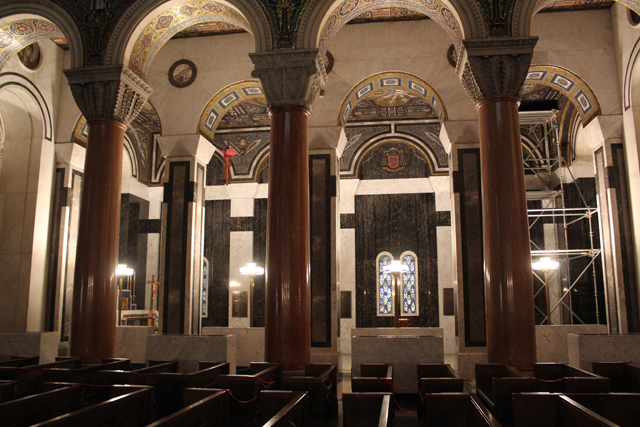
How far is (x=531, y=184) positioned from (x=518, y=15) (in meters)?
8.55

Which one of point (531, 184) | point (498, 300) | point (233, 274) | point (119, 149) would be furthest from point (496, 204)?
point (233, 274)

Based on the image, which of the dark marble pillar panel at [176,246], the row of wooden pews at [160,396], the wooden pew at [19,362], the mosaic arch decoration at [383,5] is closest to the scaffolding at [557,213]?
the mosaic arch decoration at [383,5]

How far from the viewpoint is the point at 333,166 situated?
10.9 metres

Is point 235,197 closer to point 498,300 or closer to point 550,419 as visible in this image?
point 498,300

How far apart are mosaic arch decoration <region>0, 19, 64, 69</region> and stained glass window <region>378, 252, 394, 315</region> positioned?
37.0 ft

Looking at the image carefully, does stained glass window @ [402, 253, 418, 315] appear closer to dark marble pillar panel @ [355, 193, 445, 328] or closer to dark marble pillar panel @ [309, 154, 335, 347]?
dark marble pillar panel @ [355, 193, 445, 328]

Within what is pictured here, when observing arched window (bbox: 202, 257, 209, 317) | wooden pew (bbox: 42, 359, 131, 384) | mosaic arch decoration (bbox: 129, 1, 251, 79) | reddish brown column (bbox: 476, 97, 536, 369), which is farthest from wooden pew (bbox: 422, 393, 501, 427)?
arched window (bbox: 202, 257, 209, 317)

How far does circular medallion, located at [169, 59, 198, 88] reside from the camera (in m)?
11.6

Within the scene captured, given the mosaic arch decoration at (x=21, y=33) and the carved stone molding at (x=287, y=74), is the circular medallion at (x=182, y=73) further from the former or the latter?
the carved stone molding at (x=287, y=74)

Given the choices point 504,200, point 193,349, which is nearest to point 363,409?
point 504,200

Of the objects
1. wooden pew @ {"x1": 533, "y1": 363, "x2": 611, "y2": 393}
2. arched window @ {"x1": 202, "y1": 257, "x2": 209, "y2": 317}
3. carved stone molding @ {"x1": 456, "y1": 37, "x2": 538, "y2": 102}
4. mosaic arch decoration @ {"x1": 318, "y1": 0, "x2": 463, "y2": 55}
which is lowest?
wooden pew @ {"x1": 533, "y1": 363, "x2": 611, "y2": 393}

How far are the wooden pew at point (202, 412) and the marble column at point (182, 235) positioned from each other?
5866 mm

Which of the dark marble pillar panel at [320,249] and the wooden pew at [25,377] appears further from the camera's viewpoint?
the dark marble pillar panel at [320,249]

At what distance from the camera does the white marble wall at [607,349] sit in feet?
24.8
